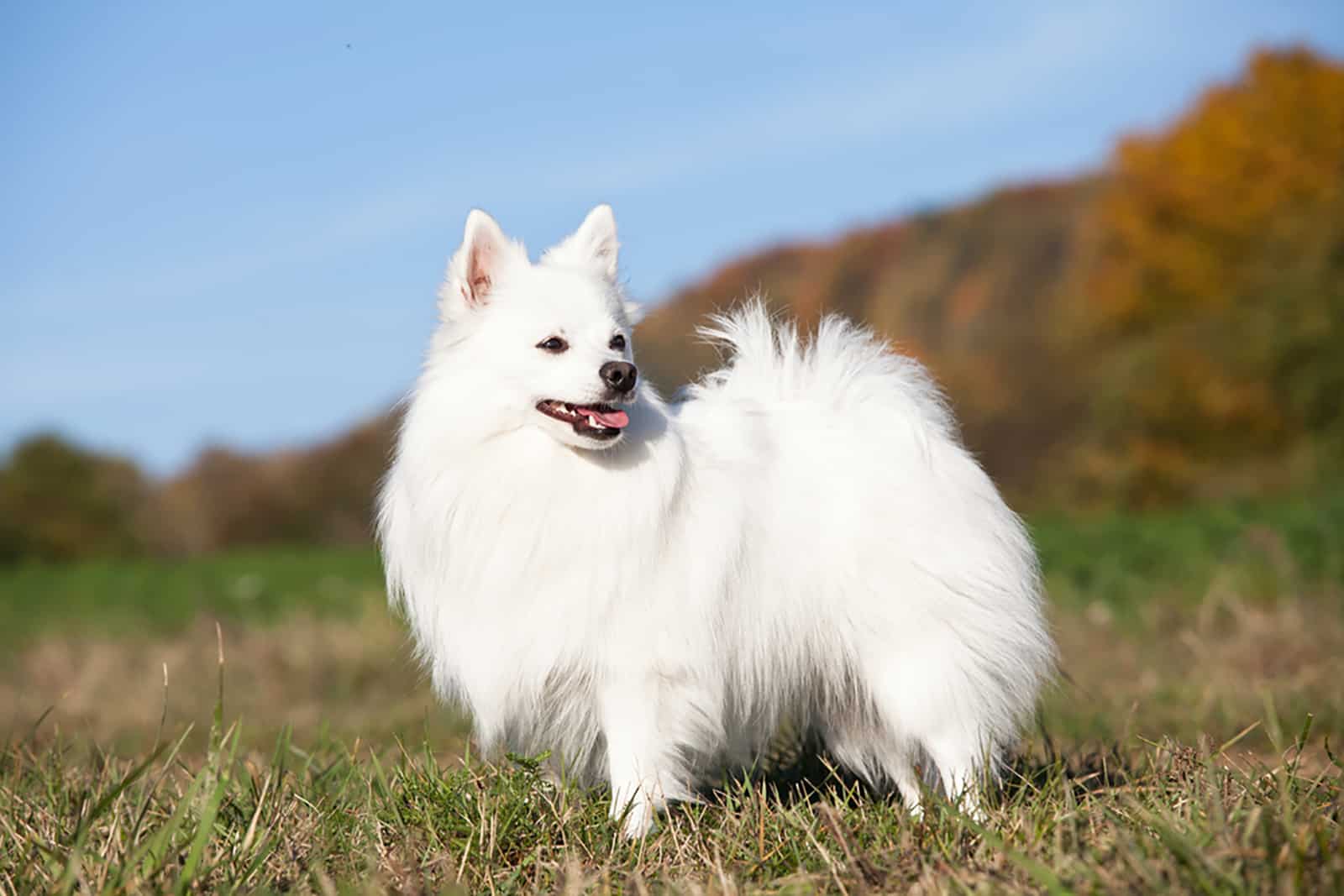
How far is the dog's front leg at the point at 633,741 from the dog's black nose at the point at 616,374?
92 centimetres

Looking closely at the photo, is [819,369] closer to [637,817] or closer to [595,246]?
[595,246]

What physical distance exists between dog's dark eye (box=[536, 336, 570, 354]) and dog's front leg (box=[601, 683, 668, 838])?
1070 millimetres

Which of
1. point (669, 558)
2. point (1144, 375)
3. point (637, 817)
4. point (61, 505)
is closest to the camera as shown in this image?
point (637, 817)

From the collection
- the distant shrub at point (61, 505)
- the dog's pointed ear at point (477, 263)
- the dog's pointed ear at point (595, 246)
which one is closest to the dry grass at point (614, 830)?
the dog's pointed ear at point (477, 263)

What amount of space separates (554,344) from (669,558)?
30.4 inches

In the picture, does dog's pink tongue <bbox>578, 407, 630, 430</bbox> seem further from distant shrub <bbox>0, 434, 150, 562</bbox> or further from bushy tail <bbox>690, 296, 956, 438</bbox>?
distant shrub <bbox>0, 434, 150, 562</bbox>

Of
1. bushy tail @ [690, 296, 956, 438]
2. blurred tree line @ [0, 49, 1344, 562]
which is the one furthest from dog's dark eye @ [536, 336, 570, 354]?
blurred tree line @ [0, 49, 1344, 562]

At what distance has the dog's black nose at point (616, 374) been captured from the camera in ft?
11.8

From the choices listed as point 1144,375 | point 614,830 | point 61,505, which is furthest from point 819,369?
point 61,505

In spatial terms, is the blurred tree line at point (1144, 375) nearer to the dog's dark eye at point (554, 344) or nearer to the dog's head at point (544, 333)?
the dog's head at point (544, 333)

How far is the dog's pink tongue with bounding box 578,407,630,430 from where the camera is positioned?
3643mm

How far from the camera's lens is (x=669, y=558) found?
3730mm

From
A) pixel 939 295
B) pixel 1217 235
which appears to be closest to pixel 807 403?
pixel 1217 235

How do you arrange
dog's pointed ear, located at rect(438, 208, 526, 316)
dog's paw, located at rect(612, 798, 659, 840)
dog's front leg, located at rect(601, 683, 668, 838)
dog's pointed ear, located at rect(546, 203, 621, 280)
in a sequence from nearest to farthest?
dog's paw, located at rect(612, 798, 659, 840), dog's front leg, located at rect(601, 683, 668, 838), dog's pointed ear, located at rect(438, 208, 526, 316), dog's pointed ear, located at rect(546, 203, 621, 280)
